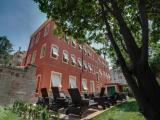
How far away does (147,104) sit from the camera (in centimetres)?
388

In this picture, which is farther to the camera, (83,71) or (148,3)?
(83,71)

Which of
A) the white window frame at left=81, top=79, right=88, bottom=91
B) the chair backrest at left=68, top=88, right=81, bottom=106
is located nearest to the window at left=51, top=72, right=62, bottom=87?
the white window frame at left=81, top=79, right=88, bottom=91

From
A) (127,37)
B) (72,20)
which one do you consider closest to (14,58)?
(72,20)

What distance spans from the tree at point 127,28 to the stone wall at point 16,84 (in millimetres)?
5066

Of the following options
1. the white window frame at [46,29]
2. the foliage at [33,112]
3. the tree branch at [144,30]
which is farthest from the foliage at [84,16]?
the white window frame at [46,29]

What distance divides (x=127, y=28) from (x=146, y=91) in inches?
70.9

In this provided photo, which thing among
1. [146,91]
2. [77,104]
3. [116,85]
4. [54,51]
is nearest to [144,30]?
[146,91]

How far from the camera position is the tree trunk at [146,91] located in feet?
12.5

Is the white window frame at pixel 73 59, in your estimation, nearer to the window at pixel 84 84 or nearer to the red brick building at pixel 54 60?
the red brick building at pixel 54 60

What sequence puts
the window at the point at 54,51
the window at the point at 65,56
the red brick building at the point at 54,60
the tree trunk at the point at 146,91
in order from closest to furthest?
the tree trunk at the point at 146,91, the red brick building at the point at 54,60, the window at the point at 54,51, the window at the point at 65,56

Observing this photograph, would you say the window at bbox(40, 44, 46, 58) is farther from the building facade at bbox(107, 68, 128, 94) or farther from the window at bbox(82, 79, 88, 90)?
the window at bbox(82, 79, 88, 90)

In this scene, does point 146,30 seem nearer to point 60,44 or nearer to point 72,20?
point 72,20

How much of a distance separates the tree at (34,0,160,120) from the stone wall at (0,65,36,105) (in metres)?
5.07

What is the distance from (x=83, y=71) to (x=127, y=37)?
77.0 ft
